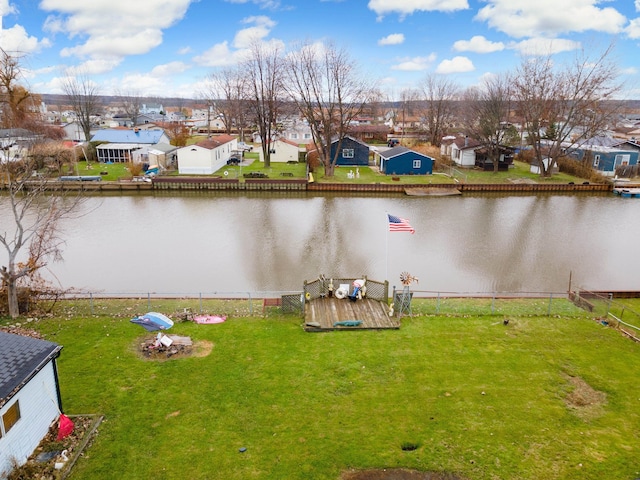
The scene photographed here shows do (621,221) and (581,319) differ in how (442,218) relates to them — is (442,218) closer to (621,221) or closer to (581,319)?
(621,221)

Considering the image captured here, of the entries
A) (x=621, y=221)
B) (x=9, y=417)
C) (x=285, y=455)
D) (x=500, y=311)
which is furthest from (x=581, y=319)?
(x=621, y=221)

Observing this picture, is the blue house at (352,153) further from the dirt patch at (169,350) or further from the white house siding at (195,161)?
the dirt patch at (169,350)

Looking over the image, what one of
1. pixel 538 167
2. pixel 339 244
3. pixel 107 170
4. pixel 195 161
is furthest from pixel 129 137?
pixel 538 167

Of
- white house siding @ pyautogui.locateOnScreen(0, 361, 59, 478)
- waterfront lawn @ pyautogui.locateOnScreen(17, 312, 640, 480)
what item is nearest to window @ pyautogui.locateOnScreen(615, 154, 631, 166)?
waterfront lawn @ pyautogui.locateOnScreen(17, 312, 640, 480)

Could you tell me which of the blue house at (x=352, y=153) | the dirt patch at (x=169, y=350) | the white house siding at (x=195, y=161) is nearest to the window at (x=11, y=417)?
the dirt patch at (x=169, y=350)

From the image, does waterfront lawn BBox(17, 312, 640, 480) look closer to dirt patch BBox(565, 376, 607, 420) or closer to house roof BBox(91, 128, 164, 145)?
dirt patch BBox(565, 376, 607, 420)
